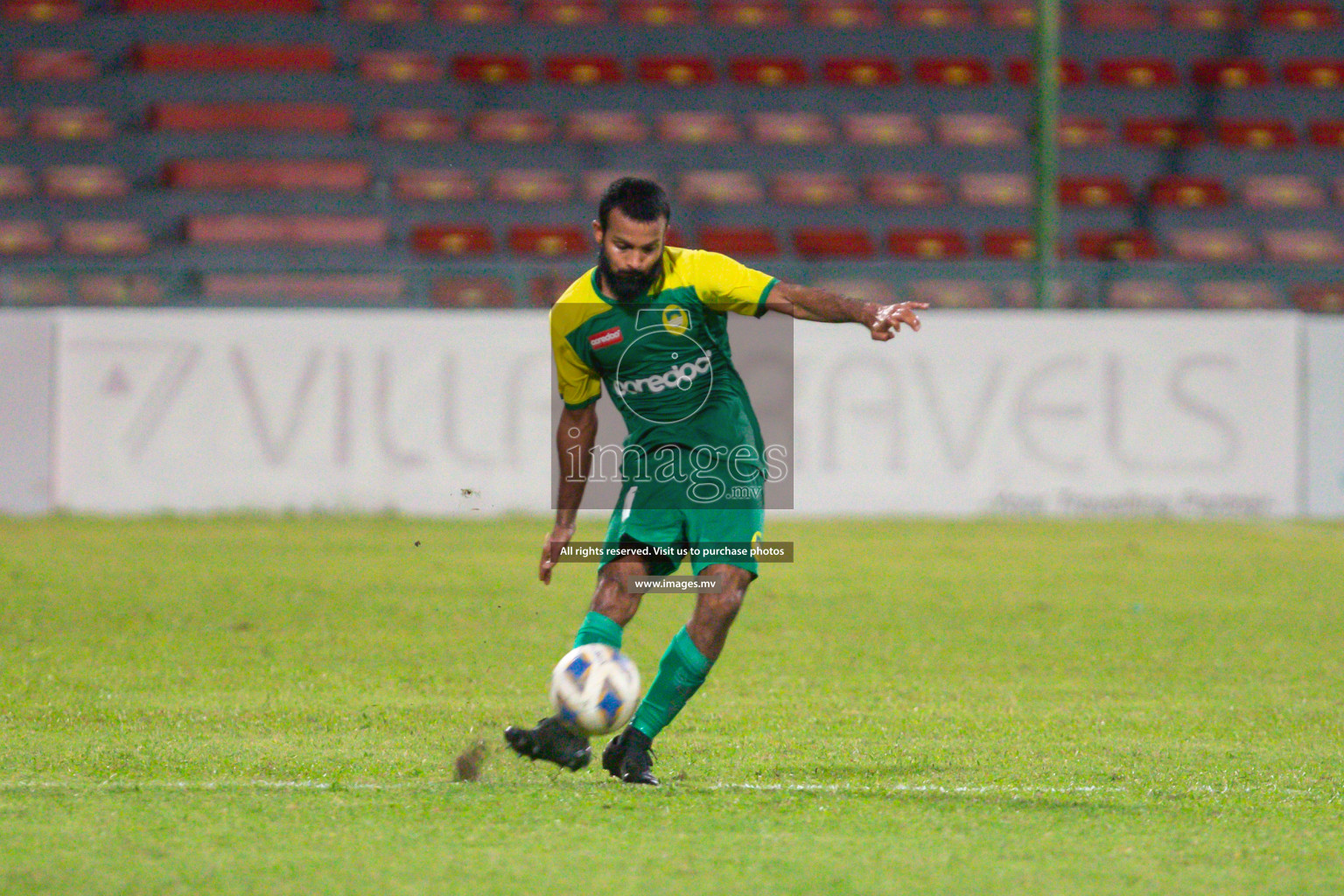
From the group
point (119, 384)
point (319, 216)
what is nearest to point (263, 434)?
point (119, 384)

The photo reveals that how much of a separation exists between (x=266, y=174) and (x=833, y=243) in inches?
254

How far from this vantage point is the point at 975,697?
6637mm

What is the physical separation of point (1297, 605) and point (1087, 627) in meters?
1.69

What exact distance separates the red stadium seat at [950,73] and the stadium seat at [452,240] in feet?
20.7

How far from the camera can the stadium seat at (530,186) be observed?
63.0 ft

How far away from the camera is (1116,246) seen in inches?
767

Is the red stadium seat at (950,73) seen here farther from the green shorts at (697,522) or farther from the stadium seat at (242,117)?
the green shorts at (697,522)

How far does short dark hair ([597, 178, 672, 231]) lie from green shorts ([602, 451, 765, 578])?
2.52ft

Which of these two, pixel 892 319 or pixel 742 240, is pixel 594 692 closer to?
pixel 892 319

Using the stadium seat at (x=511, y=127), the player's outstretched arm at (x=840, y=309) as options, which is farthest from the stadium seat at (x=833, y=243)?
the player's outstretched arm at (x=840, y=309)

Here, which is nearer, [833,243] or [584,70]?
[833,243]

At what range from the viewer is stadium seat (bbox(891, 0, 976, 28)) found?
21891 mm

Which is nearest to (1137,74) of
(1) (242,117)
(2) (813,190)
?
(2) (813,190)

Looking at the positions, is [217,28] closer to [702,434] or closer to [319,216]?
[319,216]
